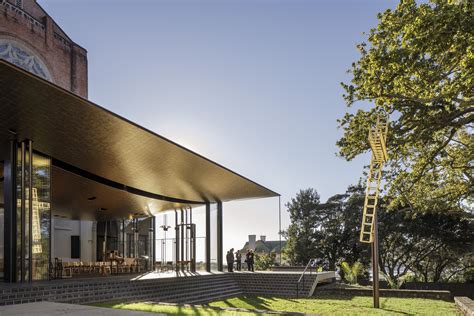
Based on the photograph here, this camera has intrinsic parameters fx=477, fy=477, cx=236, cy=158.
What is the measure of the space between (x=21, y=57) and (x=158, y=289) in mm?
15922

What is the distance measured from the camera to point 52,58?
26969mm

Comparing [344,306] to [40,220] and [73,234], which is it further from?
[73,234]

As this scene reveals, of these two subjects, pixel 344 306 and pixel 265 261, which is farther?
pixel 265 261

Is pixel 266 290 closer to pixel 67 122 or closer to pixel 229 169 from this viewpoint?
pixel 229 169

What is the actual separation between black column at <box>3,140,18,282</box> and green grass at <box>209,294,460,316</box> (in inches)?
→ 241

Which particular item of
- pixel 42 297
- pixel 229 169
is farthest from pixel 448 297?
pixel 42 297

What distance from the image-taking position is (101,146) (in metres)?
14.4

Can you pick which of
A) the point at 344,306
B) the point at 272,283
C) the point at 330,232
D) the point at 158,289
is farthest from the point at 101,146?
the point at 330,232

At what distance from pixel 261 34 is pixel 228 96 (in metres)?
2.93

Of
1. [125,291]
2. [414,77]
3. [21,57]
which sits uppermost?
[21,57]

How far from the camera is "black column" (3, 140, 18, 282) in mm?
13156

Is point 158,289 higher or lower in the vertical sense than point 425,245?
higher

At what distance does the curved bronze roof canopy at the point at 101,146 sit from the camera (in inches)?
414

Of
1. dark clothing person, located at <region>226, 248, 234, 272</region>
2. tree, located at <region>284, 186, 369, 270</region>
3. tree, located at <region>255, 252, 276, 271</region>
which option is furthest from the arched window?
tree, located at <region>284, 186, 369, 270</region>
